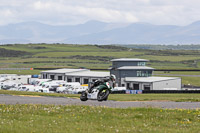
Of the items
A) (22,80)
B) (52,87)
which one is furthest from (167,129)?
(22,80)

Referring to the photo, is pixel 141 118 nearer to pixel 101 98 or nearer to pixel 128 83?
pixel 101 98

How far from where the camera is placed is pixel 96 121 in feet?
61.8

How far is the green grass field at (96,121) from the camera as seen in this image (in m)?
16.2

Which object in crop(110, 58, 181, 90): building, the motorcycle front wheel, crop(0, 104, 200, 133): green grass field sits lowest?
crop(0, 104, 200, 133): green grass field

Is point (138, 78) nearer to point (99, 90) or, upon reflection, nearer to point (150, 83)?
point (150, 83)

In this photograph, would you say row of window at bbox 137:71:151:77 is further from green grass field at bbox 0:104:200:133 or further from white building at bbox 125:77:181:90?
green grass field at bbox 0:104:200:133

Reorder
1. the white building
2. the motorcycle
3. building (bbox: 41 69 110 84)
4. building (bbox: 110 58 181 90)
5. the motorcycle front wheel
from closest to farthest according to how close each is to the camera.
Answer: the motorcycle front wheel → the motorcycle → the white building → building (bbox: 110 58 181 90) → building (bbox: 41 69 110 84)

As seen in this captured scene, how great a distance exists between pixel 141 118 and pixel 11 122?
7.43 meters

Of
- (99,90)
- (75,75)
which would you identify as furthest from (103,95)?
(75,75)

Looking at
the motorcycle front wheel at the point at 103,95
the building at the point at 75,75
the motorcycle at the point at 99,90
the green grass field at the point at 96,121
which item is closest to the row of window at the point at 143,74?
the building at the point at 75,75

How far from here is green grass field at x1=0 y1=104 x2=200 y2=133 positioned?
16.2 m

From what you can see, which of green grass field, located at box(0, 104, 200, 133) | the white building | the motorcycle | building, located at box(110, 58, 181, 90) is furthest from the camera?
building, located at box(110, 58, 181, 90)

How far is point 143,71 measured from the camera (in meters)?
96.9

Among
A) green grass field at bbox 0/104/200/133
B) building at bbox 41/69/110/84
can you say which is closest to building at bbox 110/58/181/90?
building at bbox 41/69/110/84
